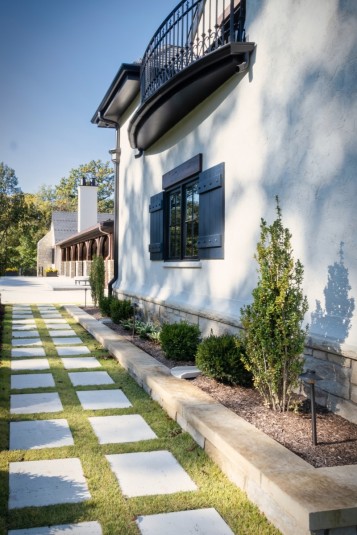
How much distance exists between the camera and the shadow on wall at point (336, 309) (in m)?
3.42

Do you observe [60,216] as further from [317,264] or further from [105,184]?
[317,264]

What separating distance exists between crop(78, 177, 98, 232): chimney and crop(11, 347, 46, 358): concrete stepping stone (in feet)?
78.4

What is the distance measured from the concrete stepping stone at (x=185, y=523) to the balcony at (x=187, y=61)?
432 cm

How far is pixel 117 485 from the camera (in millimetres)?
2670

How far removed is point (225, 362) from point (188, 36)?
4445 millimetres

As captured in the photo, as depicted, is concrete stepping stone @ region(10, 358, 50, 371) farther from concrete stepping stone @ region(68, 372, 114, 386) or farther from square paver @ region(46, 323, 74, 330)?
square paver @ region(46, 323, 74, 330)

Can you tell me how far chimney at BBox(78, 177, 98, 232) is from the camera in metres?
30.0

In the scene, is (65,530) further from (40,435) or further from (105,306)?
(105,306)

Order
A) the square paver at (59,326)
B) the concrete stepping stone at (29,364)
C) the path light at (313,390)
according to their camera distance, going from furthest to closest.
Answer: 1. the square paver at (59,326)
2. the concrete stepping stone at (29,364)
3. the path light at (313,390)

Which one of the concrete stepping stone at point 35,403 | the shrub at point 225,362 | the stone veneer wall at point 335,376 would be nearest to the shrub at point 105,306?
the concrete stepping stone at point 35,403

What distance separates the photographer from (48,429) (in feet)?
11.8

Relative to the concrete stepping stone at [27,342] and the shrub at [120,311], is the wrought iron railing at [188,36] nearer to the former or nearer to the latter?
the shrub at [120,311]

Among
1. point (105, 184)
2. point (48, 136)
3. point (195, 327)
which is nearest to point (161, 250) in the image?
point (195, 327)

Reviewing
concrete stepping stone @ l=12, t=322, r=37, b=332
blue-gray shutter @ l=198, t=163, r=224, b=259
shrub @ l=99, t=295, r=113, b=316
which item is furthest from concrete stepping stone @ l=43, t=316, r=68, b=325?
blue-gray shutter @ l=198, t=163, r=224, b=259
